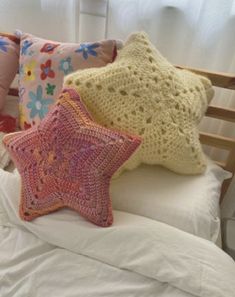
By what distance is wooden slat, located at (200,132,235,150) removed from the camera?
1184mm

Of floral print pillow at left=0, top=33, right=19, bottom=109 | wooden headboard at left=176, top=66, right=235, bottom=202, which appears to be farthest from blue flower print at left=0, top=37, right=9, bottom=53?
wooden headboard at left=176, top=66, right=235, bottom=202

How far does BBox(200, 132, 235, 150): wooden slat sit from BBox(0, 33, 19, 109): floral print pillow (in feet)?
2.47

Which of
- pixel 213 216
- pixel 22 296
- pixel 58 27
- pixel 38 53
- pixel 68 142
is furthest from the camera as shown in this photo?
pixel 58 27

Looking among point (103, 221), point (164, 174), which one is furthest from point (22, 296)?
point (164, 174)

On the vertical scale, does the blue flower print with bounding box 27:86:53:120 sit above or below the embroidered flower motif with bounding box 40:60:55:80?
below

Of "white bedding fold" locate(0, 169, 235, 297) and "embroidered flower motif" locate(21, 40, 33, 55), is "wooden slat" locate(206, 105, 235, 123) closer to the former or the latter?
"white bedding fold" locate(0, 169, 235, 297)

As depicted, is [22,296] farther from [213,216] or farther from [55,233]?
[213,216]

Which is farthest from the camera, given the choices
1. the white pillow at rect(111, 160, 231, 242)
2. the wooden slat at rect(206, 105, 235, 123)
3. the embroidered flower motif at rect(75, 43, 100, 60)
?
the wooden slat at rect(206, 105, 235, 123)

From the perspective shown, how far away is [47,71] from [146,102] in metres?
0.38

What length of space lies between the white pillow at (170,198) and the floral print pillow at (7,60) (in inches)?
22.7

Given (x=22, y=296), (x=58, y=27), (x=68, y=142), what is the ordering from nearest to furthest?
(x=22, y=296) < (x=68, y=142) < (x=58, y=27)

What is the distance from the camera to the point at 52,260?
0.77 meters

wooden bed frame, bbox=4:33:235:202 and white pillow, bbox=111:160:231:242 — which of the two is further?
wooden bed frame, bbox=4:33:235:202

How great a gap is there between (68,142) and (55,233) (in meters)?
0.23
